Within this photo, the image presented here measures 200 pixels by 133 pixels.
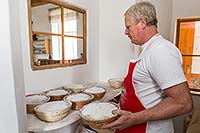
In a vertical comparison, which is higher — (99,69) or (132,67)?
(132,67)

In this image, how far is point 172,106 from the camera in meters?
0.67

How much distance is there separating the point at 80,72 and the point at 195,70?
1.57 metres

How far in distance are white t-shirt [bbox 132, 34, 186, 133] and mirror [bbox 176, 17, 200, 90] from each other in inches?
64.6

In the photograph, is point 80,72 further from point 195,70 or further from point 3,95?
point 195,70

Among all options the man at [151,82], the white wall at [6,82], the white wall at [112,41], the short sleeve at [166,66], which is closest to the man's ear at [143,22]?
the man at [151,82]

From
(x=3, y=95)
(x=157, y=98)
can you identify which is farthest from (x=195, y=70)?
(x=3, y=95)

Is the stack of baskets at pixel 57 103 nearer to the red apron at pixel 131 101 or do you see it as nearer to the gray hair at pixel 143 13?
the red apron at pixel 131 101

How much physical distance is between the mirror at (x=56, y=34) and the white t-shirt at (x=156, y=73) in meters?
0.83

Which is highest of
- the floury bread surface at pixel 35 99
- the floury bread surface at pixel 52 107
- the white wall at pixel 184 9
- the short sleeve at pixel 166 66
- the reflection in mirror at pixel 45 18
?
the white wall at pixel 184 9

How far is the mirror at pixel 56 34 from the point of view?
1.25 meters

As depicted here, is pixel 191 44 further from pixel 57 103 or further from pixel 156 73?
pixel 57 103

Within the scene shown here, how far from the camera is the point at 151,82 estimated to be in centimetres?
76

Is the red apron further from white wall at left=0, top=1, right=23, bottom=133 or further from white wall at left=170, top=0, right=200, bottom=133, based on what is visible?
white wall at left=170, top=0, right=200, bottom=133

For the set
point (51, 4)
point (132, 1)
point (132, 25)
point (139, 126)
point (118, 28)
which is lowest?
point (139, 126)
